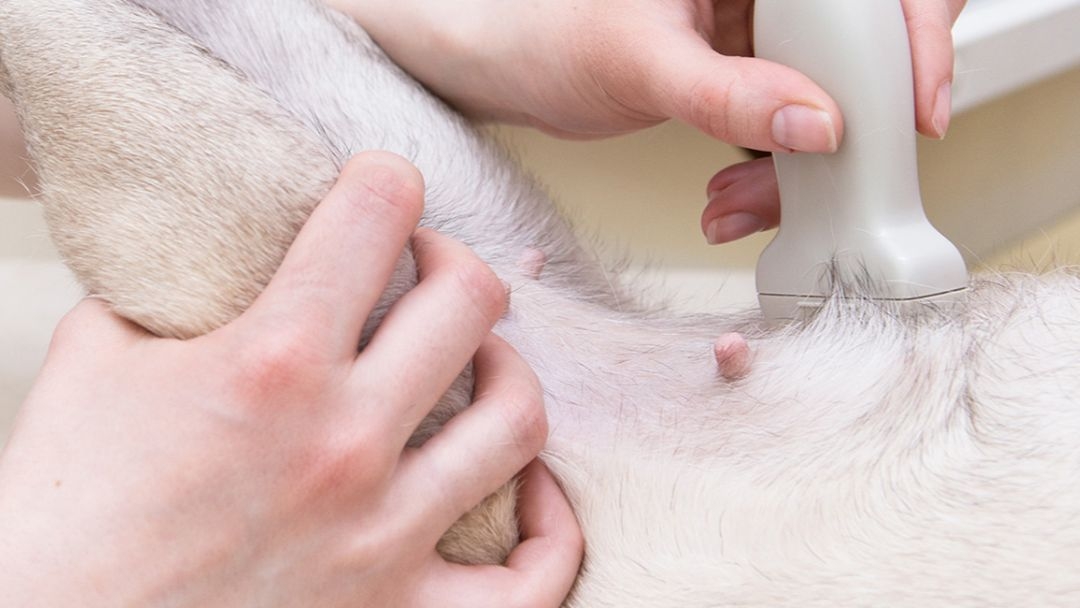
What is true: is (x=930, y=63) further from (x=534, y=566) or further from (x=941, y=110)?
(x=534, y=566)

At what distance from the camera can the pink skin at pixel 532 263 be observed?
2.38ft

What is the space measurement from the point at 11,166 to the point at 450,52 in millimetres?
430

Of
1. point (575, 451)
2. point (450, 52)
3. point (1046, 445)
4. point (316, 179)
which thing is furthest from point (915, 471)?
point (450, 52)

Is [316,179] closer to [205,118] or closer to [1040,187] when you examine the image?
[205,118]

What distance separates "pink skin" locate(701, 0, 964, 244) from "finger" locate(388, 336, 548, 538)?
12.4 inches

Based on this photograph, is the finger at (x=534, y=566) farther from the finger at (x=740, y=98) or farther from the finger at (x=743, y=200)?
the finger at (x=743, y=200)

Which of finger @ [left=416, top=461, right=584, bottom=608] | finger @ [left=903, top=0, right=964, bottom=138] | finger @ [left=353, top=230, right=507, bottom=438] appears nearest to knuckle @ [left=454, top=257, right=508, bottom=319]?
finger @ [left=353, top=230, right=507, bottom=438]

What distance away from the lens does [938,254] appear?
59cm

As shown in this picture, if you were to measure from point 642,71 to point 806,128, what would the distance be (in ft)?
0.49

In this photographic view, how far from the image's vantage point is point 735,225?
90 cm

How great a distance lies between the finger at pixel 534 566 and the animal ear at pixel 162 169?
0.19 m

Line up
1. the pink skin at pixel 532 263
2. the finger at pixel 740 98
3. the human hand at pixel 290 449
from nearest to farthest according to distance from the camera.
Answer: the human hand at pixel 290 449, the finger at pixel 740 98, the pink skin at pixel 532 263

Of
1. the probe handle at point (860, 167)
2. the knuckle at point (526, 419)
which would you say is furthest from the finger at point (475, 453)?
the probe handle at point (860, 167)

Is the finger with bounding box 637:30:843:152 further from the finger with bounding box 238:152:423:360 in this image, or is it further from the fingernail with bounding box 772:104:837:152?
the finger with bounding box 238:152:423:360
